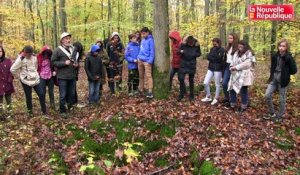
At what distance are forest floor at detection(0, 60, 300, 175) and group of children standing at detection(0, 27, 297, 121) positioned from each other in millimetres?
571

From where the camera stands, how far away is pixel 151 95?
9.73m

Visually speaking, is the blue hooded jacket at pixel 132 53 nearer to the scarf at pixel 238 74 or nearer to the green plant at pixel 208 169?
the scarf at pixel 238 74

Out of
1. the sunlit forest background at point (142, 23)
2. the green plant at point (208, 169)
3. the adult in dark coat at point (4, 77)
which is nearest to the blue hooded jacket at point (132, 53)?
the sunlit forest background at point (142, 23)

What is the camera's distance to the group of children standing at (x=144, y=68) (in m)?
8.89

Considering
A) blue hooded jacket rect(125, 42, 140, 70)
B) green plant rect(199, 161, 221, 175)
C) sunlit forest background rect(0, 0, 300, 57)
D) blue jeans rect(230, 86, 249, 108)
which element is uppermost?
sunlit forest background rect(0, 0, 300, 57)

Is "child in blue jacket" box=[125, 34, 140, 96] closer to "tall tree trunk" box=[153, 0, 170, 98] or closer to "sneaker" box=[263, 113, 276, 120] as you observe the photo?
"tall tree trunk" box=[153, 0, 170, 98]

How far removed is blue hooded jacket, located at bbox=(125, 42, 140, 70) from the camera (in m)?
10.5

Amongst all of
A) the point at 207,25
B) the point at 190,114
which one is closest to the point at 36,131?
the point at 190,114

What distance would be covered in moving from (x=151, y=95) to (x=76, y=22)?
26.8 meters

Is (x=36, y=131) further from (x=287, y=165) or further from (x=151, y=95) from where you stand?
(x=287, y=165)

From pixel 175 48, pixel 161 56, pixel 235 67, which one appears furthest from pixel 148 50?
pixel 235 67

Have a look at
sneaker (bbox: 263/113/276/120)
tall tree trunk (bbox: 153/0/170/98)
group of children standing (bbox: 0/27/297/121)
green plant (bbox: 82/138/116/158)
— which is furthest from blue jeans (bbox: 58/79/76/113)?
sneaker (bbox: 263/113/276/120)

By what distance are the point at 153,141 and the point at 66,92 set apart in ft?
11.8

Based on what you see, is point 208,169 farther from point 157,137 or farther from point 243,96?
point 243,96
